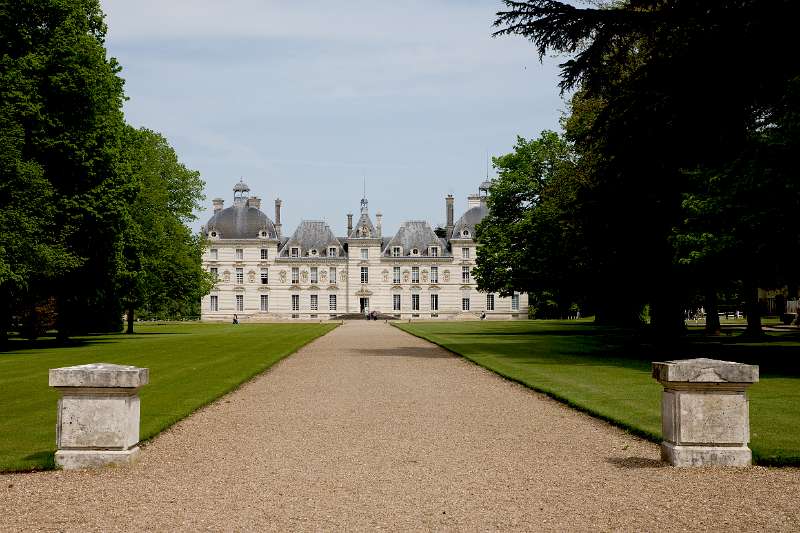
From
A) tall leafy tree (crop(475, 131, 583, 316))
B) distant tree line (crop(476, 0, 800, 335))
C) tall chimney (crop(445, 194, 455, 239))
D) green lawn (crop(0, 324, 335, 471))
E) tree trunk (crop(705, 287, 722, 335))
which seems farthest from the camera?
tall chimney (crop(445, 194, 455, 239))

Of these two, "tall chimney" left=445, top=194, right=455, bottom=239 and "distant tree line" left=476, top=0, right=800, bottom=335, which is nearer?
"distant tree line" left=476, top=0, right=800, bottom=335

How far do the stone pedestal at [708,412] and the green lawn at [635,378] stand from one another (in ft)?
1.63

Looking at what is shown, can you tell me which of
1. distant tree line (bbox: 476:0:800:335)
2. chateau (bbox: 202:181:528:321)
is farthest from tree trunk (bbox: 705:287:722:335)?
chateau (bbox: 202:181:528:321)

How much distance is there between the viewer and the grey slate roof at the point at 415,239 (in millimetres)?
86562

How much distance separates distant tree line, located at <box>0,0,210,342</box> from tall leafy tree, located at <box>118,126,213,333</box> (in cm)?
1032

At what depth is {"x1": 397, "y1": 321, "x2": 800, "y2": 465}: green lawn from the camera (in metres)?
9.30

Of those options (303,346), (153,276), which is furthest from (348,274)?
(303,346)

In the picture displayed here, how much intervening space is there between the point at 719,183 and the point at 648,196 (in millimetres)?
4815

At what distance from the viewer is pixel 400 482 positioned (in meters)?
6.91

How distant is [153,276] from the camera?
139 ft

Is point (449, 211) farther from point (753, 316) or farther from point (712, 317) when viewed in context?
point (753, 316)

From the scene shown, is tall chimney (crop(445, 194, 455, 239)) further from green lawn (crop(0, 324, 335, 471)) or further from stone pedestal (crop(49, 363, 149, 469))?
stone pedestal (crop(49, 363, 149, 469))

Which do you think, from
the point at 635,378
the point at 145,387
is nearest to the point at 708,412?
the point at 635,378

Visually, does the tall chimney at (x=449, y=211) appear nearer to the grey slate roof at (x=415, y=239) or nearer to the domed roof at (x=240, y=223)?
the grey slate roof at (x=415, y=239)
